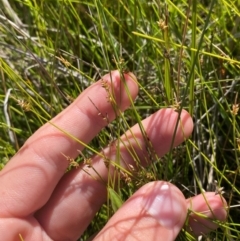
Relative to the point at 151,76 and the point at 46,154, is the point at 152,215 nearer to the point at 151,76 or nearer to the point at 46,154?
the point at 46,154

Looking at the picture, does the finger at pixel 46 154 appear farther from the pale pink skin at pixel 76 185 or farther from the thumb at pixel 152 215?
the thumb at pixel 152 215

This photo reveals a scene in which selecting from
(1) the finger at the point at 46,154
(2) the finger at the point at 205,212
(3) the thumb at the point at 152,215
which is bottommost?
(2) the finger at the point at 205,212

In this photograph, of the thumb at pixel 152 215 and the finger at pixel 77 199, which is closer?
the thumb at pixel 152 215

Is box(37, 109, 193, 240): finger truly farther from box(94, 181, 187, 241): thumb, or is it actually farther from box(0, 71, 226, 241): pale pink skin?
box(94, 181, 187, 241): thumb

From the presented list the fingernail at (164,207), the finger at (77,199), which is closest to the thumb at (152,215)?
the fingernail at (164,207)

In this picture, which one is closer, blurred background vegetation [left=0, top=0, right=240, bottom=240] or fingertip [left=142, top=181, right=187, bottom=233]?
fingertip [left=142, top=181, right=187, bottom=233]

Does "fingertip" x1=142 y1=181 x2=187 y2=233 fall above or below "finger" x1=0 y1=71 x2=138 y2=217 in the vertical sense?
below

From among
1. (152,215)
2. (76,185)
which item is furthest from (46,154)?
(152,215)

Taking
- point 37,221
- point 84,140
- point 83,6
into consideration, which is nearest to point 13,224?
point 37,221

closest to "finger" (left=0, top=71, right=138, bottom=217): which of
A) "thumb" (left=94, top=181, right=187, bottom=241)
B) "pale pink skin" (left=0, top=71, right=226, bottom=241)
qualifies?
"pale pink skin" (left=0, top=71, right=226, bottom=241)
